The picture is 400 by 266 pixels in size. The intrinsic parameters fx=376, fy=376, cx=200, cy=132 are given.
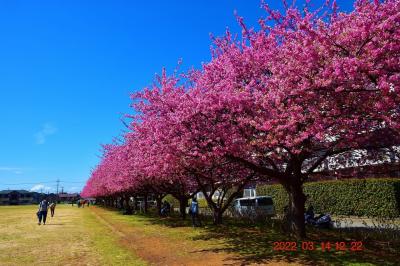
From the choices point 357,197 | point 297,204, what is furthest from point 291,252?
point 357,197

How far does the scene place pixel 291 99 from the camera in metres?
11.2

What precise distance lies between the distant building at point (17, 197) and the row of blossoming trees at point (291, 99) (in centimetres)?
16871

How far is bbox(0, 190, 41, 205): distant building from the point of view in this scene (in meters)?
164

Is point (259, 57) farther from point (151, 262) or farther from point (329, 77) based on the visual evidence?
point (151, 262)

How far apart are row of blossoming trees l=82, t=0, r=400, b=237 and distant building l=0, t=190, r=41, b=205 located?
16871 centimetres

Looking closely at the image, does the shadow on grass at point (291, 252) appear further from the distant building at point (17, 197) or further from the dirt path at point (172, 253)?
the distant building at point (17, 197)

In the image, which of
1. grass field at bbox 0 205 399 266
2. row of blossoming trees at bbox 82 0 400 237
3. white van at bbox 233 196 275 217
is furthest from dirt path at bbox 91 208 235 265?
white van at bbox 233 196 275 217

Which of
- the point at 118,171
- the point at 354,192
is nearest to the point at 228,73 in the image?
the point at 354,192

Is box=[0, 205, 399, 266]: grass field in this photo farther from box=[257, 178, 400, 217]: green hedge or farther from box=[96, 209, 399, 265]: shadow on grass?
box=[257, 178, 400, 217]: green hedge

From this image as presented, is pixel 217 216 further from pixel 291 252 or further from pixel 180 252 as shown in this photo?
pixel 291 252

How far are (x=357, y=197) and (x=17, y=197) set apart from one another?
170 metres

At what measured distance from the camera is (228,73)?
14539 millimetres

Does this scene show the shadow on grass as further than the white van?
No

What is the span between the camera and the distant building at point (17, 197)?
538 feet
